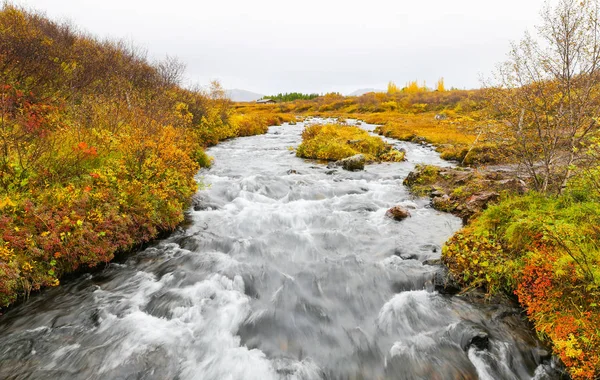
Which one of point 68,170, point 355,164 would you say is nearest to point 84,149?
point 68,170

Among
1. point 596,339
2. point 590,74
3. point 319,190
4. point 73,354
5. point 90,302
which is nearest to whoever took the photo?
point 596,339

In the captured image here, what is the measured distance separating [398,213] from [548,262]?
5851mm

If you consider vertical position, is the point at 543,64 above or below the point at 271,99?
below

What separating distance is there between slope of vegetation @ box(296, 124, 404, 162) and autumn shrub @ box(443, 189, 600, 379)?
13916 millimetres

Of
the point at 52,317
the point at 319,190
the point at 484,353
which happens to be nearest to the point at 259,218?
the point at 319,190

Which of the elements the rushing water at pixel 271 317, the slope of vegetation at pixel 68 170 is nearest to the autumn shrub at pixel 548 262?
the rushing water at pixel 271 317

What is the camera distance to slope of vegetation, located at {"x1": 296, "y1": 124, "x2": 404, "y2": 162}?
22.7 meters

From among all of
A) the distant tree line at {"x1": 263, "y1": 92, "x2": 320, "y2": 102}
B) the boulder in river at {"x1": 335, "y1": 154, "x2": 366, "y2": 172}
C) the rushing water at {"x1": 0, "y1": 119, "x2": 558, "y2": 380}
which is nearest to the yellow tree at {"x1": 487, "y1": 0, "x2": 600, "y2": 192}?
the rushing water at {"x1": 0, "y1": 119, "x2": 558, "y2": 380}

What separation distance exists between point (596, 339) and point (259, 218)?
9.67 metres

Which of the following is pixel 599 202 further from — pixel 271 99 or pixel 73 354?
pixel 271 99

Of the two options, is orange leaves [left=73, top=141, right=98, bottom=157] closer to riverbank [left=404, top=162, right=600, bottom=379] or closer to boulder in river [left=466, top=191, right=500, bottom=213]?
riverbank [left=404, top=162, right=600, bottom=379]

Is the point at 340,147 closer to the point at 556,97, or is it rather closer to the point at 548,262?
the point at 556,97

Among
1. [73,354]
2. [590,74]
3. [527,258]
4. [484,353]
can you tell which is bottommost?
[484,353]

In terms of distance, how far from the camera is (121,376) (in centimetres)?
518
